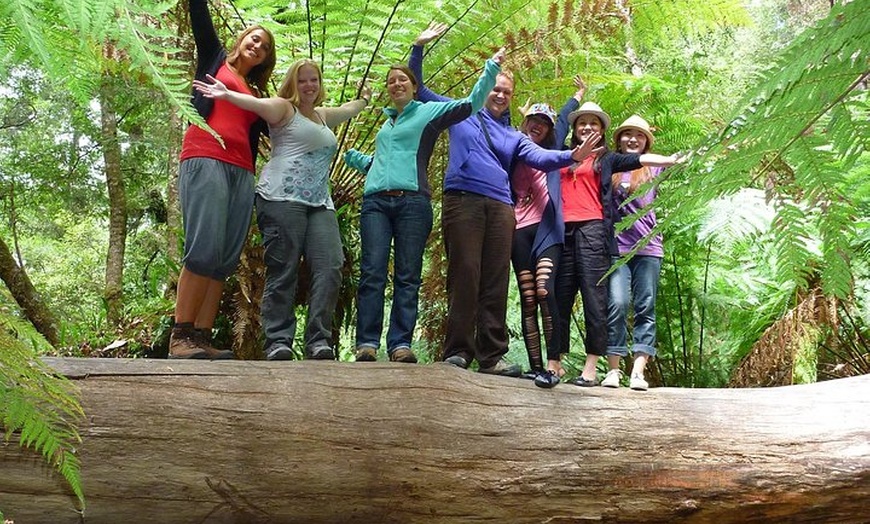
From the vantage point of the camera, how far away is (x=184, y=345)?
2.97 m

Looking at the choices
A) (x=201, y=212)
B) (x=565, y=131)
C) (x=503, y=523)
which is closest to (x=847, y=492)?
(x=503, y=523)

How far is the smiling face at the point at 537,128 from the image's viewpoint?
366 cm

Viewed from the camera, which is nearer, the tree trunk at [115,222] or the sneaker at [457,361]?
the sneaker at [457,361]

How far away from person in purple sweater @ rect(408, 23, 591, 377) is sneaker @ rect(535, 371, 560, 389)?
0.21 metres

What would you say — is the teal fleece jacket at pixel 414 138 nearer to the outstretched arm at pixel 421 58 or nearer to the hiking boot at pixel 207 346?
the outstretched arm at pixel 421 58

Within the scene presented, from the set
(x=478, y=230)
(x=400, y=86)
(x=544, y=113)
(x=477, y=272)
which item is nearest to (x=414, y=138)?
(x=400, y=86)

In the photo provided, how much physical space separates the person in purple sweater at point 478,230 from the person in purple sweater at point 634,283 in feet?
1.68

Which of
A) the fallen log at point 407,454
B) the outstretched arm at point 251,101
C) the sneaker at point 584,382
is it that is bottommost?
the fallen log at point 407,454

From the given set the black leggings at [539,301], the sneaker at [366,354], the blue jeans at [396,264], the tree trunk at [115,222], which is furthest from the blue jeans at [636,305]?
the tree trunk at [115,222]

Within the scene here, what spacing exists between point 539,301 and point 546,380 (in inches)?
16.8

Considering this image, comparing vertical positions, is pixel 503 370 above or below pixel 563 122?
below

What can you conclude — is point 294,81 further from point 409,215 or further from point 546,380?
point 546,380

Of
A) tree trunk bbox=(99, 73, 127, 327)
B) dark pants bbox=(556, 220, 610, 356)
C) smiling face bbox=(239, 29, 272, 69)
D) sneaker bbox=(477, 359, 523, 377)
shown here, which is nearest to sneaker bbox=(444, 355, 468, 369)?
sneaker bbox=(477, 359, 523, 377)

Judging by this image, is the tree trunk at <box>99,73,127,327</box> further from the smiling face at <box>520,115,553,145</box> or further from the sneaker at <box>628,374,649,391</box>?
the sneaker at <box>628,374,649,391</box>
